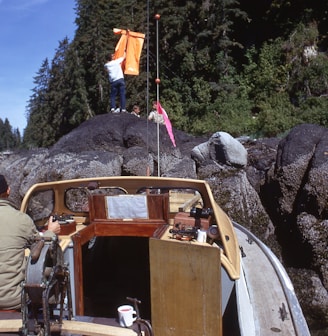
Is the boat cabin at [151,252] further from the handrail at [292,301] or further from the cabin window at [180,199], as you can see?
the handrail at [292,301]

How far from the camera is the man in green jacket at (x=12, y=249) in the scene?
322 cm

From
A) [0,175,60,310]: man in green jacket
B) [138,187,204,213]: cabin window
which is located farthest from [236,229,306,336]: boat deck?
[0,175,60,310]: man in green jacket

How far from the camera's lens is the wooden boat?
2.95 m

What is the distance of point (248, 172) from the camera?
12.1m

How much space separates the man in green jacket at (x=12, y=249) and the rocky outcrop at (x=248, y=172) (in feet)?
18.7

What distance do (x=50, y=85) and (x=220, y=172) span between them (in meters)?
25.3

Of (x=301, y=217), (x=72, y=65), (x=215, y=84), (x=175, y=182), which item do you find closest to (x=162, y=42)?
(x=215, y=84)

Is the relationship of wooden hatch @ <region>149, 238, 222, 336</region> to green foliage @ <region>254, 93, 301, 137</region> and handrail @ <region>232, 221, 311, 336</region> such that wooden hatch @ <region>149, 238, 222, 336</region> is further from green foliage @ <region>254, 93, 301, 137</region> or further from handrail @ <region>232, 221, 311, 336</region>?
green foliage @ <region>254, 93, 301, 137</region>

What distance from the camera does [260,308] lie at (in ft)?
16.5

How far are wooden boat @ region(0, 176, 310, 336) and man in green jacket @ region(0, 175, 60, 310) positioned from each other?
0.58 feet

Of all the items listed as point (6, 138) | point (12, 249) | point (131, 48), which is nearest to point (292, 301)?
point (12, 249)

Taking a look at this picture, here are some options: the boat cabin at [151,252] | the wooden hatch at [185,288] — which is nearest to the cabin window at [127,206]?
the boat cabin at [151,252]

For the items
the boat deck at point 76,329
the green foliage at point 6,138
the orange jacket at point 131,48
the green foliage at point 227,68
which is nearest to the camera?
the boat deck at point 76,329

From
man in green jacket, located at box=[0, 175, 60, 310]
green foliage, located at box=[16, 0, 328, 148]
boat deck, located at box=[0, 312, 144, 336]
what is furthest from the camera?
green foliage, located at box=[16, 0, 328, 148]
